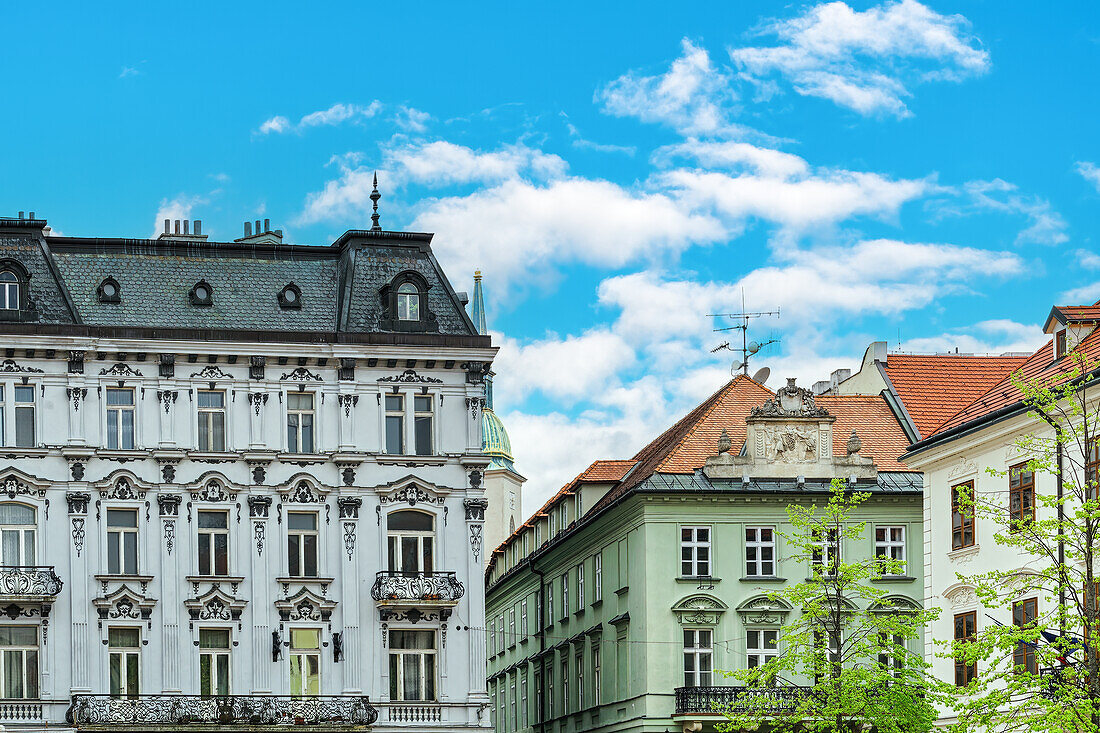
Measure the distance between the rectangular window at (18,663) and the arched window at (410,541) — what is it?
1142 centimetres

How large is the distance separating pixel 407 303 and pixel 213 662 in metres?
13.4

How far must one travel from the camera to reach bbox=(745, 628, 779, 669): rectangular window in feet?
214

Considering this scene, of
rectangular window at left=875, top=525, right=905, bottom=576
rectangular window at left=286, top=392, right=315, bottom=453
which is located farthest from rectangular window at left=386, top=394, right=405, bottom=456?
rectangular window at left=875, top=525, right=905, bottom=576

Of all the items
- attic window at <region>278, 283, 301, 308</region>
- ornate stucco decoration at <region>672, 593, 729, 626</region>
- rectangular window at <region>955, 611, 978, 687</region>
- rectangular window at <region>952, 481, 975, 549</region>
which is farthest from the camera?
ornate stucco decoration at <region>672, 593, 729, 626</region>

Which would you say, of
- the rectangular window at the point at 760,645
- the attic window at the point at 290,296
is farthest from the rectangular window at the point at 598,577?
the attic window at the point at 290,296

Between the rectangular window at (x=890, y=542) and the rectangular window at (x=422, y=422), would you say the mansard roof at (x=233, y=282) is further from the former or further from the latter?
the rectangular window at (x=890, y=542)

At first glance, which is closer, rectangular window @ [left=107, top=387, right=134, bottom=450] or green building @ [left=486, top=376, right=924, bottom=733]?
rectangular window @ [left=107, top=387, right=134, bottom=450]

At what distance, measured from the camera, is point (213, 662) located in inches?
2341

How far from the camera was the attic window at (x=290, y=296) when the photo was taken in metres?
63.1

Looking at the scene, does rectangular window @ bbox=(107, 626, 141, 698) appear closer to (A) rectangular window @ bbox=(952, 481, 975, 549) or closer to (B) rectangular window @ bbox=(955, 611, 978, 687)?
(B) rectangular window @ bbox=(955, 611, 978, 687)

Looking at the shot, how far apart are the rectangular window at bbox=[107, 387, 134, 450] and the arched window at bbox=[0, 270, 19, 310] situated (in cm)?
411

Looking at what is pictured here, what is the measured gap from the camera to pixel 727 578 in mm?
66062

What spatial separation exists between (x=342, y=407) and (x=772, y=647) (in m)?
17.1

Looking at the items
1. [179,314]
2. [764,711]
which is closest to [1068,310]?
[764,711]
